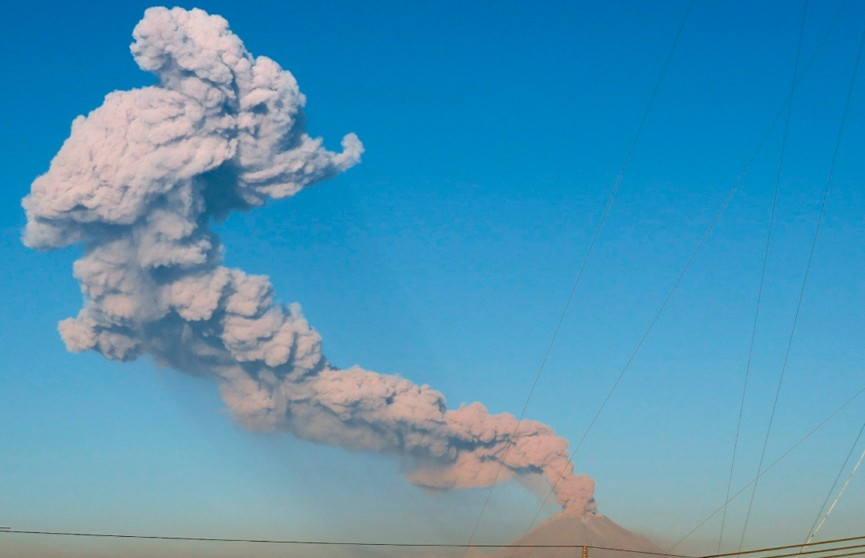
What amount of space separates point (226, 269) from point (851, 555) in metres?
60.0

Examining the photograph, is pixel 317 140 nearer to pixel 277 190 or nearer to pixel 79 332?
pixel 277 190

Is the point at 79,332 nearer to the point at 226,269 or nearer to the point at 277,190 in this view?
the point at 226,269

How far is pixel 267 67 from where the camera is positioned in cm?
7312

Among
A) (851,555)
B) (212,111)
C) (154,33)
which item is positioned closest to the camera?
(851,555)

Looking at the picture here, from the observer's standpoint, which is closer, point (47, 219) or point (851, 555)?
point (851, 555)

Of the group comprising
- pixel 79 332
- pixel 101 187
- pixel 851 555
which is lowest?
pixel 851 555

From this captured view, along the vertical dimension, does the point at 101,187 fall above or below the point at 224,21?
below

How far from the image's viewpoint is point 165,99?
234 feet

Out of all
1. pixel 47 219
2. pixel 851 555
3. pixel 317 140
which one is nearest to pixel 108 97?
pixel 47 219

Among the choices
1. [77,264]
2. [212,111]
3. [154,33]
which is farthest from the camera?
[77,264]

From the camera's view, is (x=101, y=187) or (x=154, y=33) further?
(x=101, y=187)

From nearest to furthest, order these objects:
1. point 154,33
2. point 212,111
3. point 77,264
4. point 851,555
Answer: point 851,555 → point 154,33 → point 212,111 → point 77,264

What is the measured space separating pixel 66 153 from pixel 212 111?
32.7 feet

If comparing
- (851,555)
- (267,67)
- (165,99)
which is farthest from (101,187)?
(851,555)
